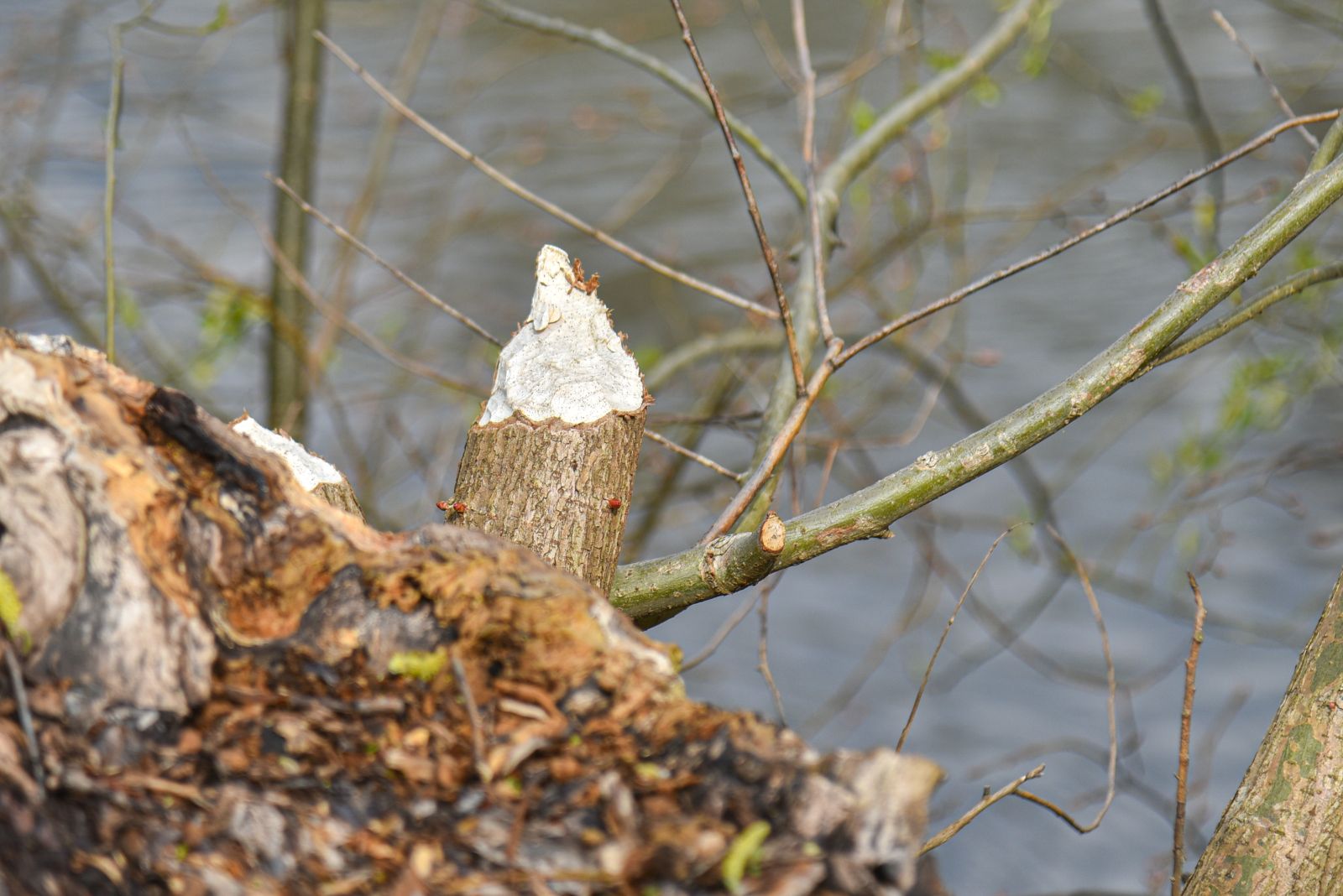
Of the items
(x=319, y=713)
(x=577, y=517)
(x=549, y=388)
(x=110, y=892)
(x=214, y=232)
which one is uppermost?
(x=214, y=232)

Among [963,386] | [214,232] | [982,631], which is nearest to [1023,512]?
[982,631]

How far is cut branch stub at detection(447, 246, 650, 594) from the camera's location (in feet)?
4.06

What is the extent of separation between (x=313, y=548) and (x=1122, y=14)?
7825 millimetres

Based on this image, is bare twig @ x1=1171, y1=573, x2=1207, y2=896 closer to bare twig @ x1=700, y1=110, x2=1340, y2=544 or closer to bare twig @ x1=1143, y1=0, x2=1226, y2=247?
bare twig @ x1=700, y1=110, x2=1340, y2=544

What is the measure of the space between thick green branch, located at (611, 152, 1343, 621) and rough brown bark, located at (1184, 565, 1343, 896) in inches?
13.7

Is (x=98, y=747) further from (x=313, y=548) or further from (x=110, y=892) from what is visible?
(x=313, y=548)

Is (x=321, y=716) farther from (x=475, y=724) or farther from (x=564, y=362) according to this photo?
(x=564, y=362)

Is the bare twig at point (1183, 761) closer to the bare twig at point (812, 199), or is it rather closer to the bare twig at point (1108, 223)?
the bare twig at point (1108, 223)

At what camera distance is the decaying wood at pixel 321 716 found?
0.77m

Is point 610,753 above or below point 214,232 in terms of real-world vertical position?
below

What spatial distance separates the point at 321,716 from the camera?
0.87m

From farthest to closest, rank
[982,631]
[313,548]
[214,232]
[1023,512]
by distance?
[214,232] → [982,631] → [1023,512] → [313,548]

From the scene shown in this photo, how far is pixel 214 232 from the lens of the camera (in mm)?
5680

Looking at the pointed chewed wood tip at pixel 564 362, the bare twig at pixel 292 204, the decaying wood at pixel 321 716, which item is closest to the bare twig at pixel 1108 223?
the pointed chewed wood tip at pixel 564 362
